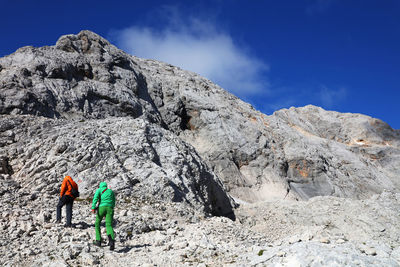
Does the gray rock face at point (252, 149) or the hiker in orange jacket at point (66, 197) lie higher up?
the gray rock face at point (252, 149)

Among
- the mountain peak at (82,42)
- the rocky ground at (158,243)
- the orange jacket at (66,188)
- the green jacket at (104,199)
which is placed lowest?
the rocky ground at (158,243)

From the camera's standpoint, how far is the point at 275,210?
2927 centimetres

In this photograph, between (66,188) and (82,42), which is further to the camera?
(82,42)

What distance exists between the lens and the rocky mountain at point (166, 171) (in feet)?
35.1

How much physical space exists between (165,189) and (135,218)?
4.69 metres

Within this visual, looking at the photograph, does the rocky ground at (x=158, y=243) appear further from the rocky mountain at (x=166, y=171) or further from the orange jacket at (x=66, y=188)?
the orange jacket at (x=66, y=188)

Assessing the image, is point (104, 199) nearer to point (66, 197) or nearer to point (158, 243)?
point (66, 197)

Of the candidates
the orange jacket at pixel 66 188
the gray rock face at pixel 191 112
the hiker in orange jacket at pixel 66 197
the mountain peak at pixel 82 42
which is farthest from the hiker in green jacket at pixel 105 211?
the mountain peak at pixel 82 42

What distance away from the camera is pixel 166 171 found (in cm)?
2194

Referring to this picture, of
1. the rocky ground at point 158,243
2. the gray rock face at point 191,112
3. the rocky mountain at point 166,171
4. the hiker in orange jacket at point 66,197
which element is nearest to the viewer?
the rocky ground at point 158,243

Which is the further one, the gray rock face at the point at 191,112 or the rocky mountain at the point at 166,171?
the gray rock face at the point at 191,112

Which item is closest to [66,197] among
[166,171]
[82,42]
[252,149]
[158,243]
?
[158,243]

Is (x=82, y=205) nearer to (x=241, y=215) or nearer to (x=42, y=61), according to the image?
(x=241, y=215)

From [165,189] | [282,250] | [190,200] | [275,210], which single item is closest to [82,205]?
[165,189]
